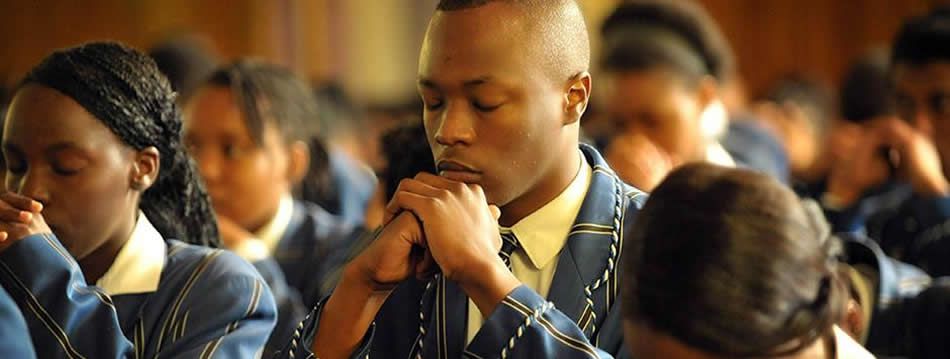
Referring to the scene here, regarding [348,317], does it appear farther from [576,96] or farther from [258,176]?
[258,176]

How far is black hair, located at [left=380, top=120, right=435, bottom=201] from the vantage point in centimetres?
221

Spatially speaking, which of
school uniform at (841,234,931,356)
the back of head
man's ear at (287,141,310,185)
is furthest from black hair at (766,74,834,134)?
school uniform at (841,234,931,356)

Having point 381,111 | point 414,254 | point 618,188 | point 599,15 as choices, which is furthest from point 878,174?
point 381,111

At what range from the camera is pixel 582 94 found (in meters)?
1.57

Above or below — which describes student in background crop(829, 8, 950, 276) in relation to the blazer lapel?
below

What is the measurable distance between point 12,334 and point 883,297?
1278 mm

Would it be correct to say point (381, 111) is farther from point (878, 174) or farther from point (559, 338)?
point (559, 338)

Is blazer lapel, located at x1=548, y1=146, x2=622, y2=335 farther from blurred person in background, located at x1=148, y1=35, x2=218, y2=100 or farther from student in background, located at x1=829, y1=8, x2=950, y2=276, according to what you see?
blurred person in background, located at x1=148, y1=35, x2=218, y2=100

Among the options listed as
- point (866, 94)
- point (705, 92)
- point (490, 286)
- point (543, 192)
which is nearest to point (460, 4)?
point (543, 192)

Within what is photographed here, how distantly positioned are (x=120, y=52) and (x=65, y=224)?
0.26 meters

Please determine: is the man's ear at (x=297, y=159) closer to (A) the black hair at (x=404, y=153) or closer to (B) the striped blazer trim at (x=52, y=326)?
(A) the black hair at (x=404, y=153)

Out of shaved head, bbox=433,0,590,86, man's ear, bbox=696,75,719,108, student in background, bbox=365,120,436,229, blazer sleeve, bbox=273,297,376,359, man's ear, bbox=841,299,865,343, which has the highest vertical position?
shaved head, bbox=433,0,590,86

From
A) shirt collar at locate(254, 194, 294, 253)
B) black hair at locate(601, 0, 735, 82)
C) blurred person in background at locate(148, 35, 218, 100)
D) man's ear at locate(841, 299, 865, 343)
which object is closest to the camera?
man's ear at locate(841, 299, 865, 343)

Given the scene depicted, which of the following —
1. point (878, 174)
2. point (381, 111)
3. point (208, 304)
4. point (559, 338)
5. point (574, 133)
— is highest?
point (574, 133)
